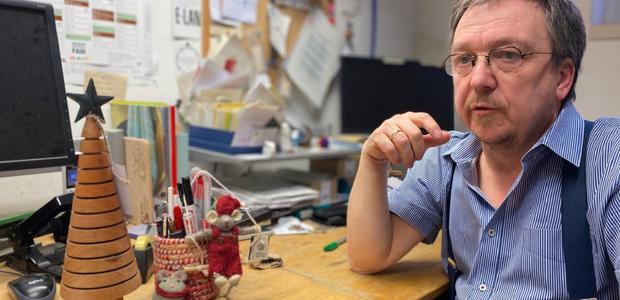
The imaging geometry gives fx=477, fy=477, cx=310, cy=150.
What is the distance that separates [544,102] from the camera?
913 mm

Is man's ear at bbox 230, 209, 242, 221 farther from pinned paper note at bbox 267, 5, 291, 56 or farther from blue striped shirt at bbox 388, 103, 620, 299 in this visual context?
pinned paper note at bbox 267, 5, 291, 56

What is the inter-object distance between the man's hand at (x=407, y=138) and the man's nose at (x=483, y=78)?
0.35 ft

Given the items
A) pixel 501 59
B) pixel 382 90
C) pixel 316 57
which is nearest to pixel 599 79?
pixel 501 59

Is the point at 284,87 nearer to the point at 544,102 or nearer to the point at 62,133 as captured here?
the point at 62,133

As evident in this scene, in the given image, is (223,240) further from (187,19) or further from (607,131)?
(187,19)

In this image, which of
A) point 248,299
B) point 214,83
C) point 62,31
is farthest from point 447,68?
point 62,31

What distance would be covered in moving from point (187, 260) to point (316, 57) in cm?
160

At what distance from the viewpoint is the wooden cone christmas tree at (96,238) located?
72 cm

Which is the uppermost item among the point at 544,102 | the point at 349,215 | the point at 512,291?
the point at 544,102

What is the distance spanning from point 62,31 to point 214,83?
1.70 feet

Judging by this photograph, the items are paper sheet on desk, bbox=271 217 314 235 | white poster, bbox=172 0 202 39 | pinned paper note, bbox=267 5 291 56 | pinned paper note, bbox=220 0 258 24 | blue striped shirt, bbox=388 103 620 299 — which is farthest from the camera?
pinned paper note, bbox=267 5 291 56

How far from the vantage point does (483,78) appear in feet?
2.93

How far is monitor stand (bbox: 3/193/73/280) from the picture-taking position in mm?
959

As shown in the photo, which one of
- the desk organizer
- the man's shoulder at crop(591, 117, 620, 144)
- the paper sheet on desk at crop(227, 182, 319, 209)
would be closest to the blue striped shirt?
the man's shoulder at crop(591, 117, 620, 144)
